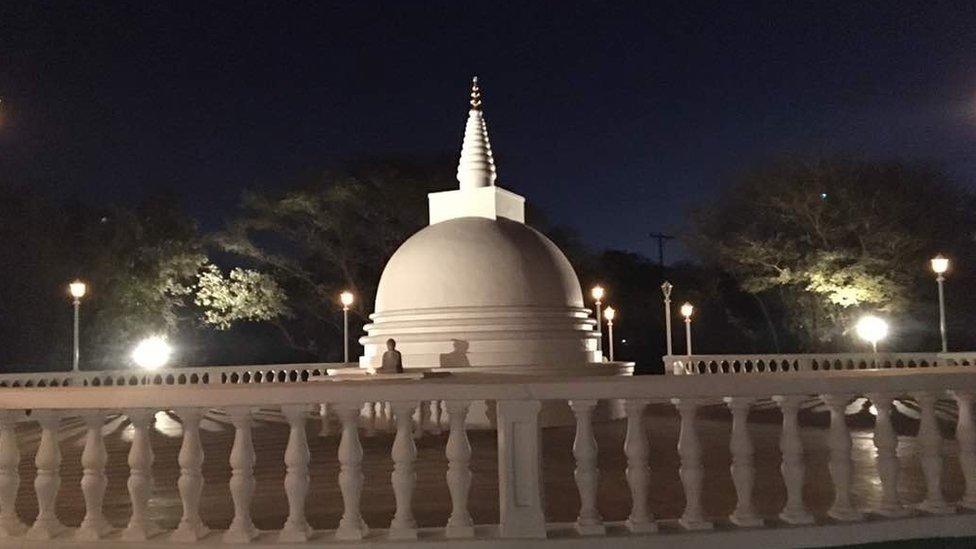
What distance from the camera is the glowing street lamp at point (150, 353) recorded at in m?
27.3

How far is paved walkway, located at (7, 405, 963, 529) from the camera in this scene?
23.1 feet

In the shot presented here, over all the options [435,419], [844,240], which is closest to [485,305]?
[435,419]

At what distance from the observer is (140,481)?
5258 mm

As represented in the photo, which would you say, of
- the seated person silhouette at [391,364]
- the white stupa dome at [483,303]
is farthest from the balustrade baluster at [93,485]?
the white stupa dome at [483,303]

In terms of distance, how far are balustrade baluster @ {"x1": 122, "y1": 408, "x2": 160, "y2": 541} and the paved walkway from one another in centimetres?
133

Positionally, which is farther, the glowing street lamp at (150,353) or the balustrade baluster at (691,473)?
the glowing street lamp at (150,353)

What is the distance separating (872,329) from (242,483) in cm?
2506

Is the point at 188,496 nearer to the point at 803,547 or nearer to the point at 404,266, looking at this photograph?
the point at 803,547

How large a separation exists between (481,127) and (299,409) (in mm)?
15855

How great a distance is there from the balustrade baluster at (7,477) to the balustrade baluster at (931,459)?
6.06 meters

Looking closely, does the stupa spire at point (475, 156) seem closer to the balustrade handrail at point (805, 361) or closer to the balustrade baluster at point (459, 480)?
the balustrade handrail at point (805, 361)

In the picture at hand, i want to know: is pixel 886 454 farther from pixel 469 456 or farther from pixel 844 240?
pixel 844 240

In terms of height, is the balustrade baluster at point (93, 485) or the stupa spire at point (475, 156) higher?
the stupa spire at point (475, 156)

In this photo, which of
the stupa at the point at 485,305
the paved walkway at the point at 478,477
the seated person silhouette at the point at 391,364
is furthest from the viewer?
the stupa at the point at 485,305
